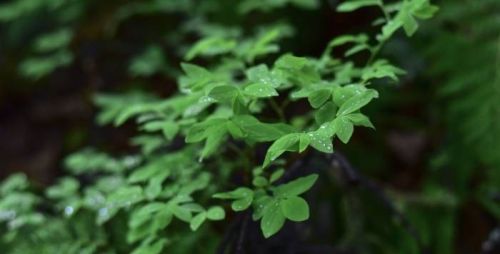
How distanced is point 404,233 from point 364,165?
469 millimetres

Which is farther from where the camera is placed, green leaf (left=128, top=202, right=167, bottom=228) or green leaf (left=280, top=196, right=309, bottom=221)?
green leaf (left=128, top=202, right=167, bottom=228)

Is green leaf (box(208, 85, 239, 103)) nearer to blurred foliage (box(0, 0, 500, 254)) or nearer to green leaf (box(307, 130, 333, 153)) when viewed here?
blurred foliage (box(0, 0, 500, 254))

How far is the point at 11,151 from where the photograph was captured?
2.83 m

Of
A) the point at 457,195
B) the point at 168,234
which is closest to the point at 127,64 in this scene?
the point at 168,234

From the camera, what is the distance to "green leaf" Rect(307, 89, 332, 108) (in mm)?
1025

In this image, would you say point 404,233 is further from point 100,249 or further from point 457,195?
point 100,249

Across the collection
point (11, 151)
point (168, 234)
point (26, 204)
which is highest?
point (26, 204)

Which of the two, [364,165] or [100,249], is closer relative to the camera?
[100,249]

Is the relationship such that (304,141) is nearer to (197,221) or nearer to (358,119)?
(358,119)

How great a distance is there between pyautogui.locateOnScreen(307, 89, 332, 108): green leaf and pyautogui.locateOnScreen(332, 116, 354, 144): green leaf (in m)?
0.07

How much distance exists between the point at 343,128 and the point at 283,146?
0.09m

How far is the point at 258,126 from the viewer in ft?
A: 3.34

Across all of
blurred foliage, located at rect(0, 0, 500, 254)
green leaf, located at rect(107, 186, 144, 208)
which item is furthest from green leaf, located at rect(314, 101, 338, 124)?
green leaf, located at rect(107, 186, 144, 208)

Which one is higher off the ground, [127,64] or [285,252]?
[285,252]
